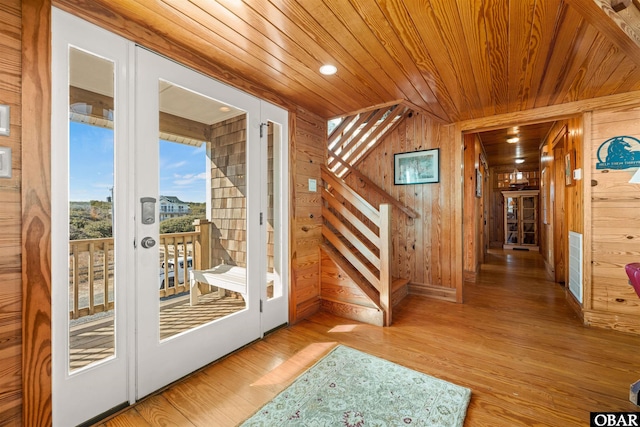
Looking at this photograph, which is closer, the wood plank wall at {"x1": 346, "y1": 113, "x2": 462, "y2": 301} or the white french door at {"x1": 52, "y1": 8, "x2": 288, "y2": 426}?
the white french door at {"x1": 52, "y1": 8, "x2": 288, "y2": 426}

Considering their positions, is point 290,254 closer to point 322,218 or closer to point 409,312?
point 322,218

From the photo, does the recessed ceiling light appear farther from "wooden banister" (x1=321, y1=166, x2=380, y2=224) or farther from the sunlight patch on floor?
the sunlight patch on floor

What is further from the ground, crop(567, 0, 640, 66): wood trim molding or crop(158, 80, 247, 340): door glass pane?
crop(567, 0, 640, 66): wood trim molding

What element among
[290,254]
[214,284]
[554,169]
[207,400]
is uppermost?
[554,169]

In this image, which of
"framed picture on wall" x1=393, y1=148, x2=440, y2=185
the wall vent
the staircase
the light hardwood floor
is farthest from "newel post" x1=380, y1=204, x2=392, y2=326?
the wall vent

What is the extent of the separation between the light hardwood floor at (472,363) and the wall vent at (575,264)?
247mm

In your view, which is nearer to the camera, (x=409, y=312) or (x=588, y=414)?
(x=588, y=414)

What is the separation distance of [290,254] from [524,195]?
23.7 ft

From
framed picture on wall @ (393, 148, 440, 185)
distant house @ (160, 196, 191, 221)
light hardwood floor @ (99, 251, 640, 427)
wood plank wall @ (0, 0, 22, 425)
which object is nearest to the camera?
wood plank wall @ (0, 0, 22, 425)

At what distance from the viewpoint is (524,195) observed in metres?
7.18

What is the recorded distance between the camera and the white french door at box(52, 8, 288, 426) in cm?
140

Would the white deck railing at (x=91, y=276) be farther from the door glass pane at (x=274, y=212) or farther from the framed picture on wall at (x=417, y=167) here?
the framed picture on wall at (x=417, y=167)

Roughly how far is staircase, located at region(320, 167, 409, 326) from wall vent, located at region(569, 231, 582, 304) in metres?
1.95

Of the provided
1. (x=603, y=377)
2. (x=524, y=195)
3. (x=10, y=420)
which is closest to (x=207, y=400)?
(x=10, y=420)
